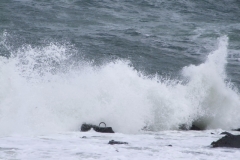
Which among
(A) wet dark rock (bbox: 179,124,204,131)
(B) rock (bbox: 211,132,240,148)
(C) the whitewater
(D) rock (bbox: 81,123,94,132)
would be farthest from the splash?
(B) rock (bbox: 211,132,240,148)

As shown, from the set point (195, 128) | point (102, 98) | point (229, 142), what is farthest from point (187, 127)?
point (229, 142)

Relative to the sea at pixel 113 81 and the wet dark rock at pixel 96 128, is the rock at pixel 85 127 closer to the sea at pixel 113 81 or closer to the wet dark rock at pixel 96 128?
the wet dark rock at pixel 96 128

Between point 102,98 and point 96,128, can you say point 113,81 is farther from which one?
point 96,128

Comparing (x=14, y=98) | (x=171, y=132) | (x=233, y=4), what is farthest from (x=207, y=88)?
(x=233, y=4)

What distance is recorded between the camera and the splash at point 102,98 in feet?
35.0

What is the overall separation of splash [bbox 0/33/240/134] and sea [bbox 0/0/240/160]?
0.08ft

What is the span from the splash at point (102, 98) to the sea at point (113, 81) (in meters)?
0.03

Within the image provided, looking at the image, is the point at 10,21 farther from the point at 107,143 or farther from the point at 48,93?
the point at 107,143

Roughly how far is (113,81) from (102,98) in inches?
26.0

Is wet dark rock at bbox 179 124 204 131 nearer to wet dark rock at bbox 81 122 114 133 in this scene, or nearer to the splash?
the splash

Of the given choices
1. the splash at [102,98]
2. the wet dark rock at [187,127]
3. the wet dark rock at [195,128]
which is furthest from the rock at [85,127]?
the wet dark rock at [195,128]

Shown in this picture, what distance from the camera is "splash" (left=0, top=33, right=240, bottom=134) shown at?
10.7 metres

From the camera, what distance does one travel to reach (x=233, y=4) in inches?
1047

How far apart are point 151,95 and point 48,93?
234 centimetres
